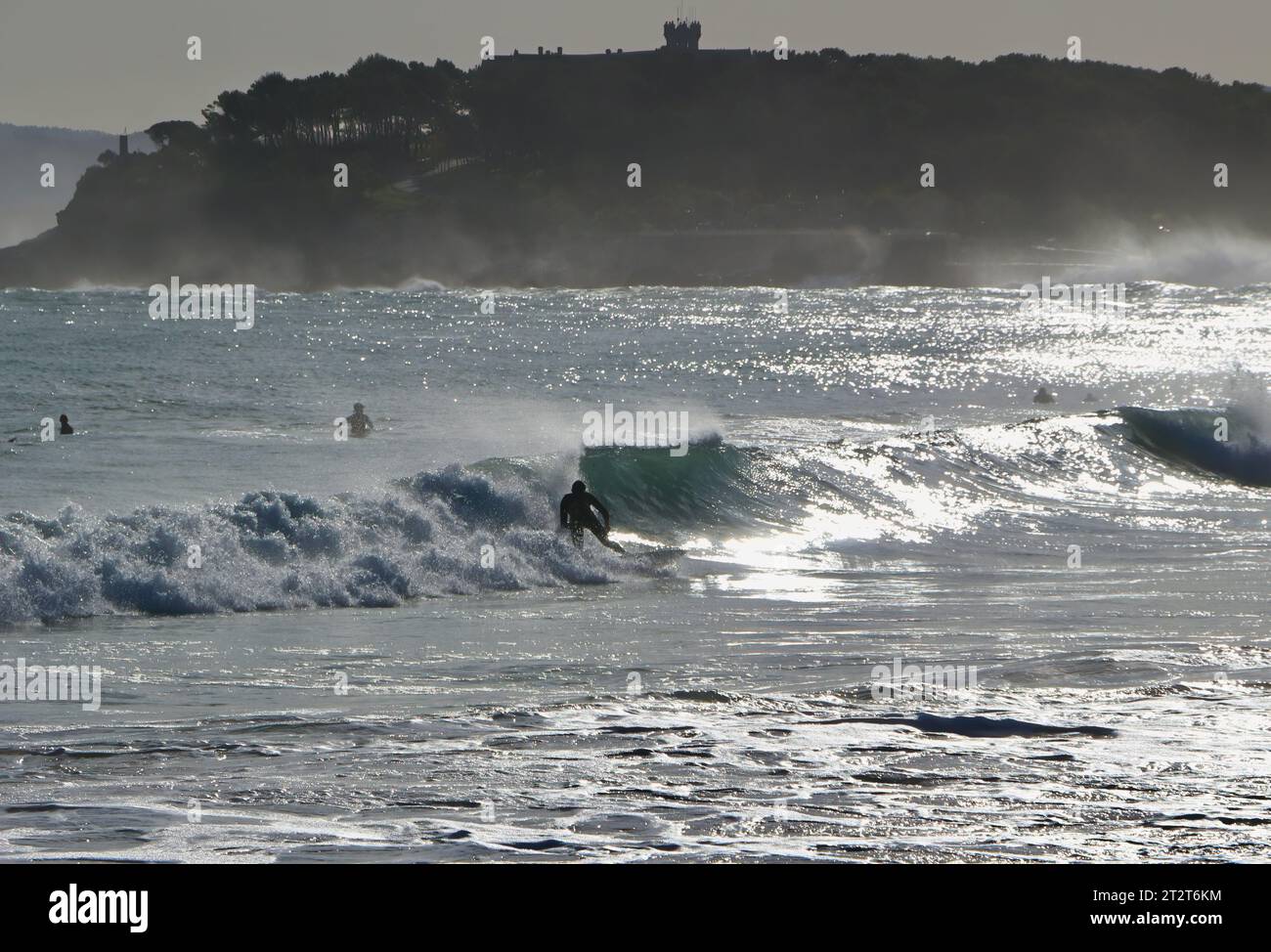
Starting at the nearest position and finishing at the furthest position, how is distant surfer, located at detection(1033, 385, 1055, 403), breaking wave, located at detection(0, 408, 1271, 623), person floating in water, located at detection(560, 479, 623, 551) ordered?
breaking wave, located at detection(0, 408, 1271, 623) < person floating in water, located at detection(560, 479, 623, 551) < distant surfer, located at detection(1033, 385, 1055, 403)

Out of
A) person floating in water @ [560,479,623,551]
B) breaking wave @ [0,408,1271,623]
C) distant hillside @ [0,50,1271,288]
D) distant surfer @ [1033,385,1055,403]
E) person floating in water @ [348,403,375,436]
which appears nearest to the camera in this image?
breaking wave @ [0,408,1271,623]

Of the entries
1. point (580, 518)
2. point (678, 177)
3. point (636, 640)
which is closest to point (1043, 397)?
→ point (580, 518)

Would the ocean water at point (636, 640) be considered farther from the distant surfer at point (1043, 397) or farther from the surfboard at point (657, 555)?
the distant surfer at point (1043, 397)

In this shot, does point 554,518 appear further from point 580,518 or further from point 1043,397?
point 1043,397

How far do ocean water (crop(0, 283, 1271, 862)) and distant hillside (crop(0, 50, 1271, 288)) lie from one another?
4197 inches

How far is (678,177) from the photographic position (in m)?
172

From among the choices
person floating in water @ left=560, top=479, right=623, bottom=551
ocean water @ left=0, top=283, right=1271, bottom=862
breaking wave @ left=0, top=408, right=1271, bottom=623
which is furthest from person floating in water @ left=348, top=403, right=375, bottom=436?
person floating in water @ left=560, top=479, right=623, bottom=551

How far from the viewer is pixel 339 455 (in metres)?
27.2

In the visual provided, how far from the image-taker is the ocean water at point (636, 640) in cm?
760

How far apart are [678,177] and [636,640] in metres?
162

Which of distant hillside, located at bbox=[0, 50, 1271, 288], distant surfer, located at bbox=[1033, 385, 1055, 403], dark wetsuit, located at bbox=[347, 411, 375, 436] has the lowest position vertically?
dark wetsuit, located at bbox=[347, 411, 375, 436]

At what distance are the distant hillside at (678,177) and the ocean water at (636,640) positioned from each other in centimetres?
10660

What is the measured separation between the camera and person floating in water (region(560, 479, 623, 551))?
1805cm

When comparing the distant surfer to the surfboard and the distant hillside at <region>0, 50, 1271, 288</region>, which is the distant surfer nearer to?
the surfboard
